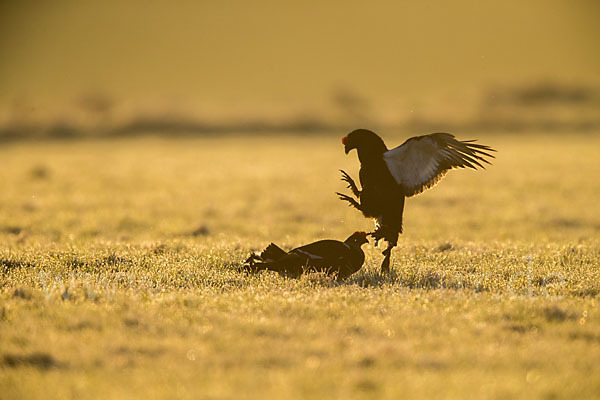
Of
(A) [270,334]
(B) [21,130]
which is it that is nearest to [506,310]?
(A) [270,334]

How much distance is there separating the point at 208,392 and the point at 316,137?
43.8m

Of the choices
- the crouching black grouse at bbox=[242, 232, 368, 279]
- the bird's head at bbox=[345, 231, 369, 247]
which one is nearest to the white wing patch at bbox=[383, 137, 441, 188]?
the bird's head at bbox=[345, 231, 369, 247]

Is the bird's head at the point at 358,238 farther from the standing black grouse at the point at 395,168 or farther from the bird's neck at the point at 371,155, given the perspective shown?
the bird's neck at the point at 371,155

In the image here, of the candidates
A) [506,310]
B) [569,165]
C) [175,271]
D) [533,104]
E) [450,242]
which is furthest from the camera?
[533,104]

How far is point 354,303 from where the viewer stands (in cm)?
730

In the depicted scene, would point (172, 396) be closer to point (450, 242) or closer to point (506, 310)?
point (506, 310)

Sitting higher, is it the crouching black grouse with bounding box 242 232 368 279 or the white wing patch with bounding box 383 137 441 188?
the white wing patch with bounding box 383 137 441 188

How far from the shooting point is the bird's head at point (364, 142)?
8422mm

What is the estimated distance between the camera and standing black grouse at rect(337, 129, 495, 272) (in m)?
8.52

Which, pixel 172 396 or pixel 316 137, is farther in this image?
pixel 316 137

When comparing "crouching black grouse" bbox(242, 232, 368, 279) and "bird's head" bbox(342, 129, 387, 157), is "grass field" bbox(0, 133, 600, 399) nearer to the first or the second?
"crouching black grouse" bbox(242, 232, 368, 279)

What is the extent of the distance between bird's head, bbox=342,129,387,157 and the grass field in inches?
69.2

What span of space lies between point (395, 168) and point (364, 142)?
0.57 meters

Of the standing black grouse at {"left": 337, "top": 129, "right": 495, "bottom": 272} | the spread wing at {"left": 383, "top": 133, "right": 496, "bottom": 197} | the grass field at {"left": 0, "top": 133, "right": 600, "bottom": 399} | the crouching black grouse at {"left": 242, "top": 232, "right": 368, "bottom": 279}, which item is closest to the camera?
the grass field at {"left": 0, "top": 133, "right": 600, "bottom": 399}
